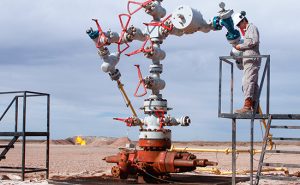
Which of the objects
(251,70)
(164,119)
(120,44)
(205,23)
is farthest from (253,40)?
(120,44)

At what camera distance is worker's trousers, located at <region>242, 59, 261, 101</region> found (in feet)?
38.9

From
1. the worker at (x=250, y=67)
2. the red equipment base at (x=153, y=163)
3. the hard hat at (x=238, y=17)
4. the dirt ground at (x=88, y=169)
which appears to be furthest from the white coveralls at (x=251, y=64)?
the dirt ground at (x=88, y=169)

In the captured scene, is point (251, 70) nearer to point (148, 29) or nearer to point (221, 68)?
point (221, 68)

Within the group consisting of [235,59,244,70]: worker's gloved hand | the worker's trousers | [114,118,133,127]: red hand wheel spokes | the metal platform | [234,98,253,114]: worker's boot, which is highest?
[235,59,244,70]: worker's gloved hand

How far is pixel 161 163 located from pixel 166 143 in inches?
26.0

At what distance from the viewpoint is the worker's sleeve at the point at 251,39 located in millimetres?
11945

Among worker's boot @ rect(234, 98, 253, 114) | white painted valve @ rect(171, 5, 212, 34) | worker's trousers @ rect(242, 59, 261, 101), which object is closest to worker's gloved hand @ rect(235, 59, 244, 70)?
worker's trousers @ rect(242, 59, 261, 101)

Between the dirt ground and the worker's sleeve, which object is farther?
the dirt ground

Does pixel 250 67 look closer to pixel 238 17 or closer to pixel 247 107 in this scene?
pixel 247 107

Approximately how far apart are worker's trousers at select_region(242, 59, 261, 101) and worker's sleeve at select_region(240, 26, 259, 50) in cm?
31

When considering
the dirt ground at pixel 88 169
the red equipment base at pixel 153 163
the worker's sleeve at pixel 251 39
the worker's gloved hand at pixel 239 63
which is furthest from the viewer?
the dirt ground at pixel 88 169

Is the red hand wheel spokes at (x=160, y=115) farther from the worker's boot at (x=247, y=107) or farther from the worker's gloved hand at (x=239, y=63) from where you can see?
the worker's boot at (x=247, y=107)

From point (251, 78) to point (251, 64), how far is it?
305mm

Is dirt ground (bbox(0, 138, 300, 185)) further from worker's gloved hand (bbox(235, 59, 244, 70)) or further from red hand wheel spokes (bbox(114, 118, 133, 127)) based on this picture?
worker's gloved hand (bbox(235, 59, 244, 70))
